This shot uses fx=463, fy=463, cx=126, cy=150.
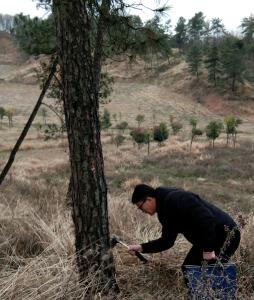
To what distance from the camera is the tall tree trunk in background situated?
329 centimetres

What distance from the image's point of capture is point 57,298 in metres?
2.98

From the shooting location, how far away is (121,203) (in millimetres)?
6598

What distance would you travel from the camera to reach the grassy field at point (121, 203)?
3520 mm

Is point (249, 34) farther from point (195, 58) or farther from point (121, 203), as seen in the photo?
point (121, 203)

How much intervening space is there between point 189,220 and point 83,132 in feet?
3.37

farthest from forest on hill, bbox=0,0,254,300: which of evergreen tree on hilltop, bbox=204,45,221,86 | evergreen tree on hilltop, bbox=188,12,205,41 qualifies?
evergreen tree on hilltop, bbox=188,12,205,41

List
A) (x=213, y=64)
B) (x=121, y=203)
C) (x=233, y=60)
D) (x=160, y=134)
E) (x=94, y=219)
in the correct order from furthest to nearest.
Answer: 1. (x=213, y=64)
2. (x=233, y=60)
3. (x=160, y=134)
4. (x=121, y=203)
5. (x=94, y=219)

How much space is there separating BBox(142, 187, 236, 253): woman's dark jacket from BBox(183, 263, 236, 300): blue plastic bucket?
171mm

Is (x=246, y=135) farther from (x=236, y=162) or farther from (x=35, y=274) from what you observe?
(x=35, y=274)

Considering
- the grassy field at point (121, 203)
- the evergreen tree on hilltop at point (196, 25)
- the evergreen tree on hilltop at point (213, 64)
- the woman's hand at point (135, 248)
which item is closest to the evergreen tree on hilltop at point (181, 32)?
the evergreen tree on hilltop at point (196, 25)

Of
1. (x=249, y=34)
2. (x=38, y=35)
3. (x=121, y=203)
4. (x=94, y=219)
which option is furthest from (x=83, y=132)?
(x=249, y=34)

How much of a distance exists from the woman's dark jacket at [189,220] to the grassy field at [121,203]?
0.42 metres

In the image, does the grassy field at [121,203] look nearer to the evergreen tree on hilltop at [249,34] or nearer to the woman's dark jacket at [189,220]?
the woman's dark jacket at [189,220]

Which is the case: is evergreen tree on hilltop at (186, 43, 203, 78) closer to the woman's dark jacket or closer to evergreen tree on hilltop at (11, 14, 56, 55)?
evergreen tree on hilltop at (11, 14, 56, 55)
